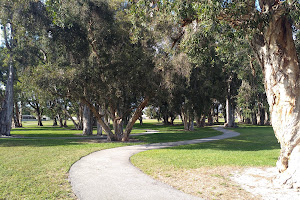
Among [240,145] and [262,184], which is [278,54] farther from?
[240,145]

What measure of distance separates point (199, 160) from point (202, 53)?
426cm

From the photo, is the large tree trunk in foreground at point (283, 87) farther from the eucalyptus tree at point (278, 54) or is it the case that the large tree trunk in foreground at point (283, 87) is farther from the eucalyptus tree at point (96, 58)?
the eucalyptus tree at point (96, 58)

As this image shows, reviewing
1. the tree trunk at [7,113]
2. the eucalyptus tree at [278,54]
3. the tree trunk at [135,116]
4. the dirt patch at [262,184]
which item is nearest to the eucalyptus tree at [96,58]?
the tree trunk at [135,116]

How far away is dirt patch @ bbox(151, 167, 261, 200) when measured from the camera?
17.8 feet

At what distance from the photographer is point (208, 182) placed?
6.43 m

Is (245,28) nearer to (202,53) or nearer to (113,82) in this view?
(202,53)

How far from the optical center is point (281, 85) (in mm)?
6570

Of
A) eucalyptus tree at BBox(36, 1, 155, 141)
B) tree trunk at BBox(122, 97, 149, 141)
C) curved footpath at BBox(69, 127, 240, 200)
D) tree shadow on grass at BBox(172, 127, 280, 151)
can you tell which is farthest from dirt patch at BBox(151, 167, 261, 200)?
tree trunk at BBox(122, 97, 149, 141)

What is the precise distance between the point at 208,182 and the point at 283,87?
3252 millimetres

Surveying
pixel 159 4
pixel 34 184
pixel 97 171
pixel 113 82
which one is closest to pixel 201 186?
pixel 97 171

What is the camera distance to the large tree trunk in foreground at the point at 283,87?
6.30 meters

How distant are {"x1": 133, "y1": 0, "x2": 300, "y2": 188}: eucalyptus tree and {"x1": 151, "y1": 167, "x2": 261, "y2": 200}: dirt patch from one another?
4.52ft

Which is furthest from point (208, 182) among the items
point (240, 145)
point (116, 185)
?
point (240, 145)

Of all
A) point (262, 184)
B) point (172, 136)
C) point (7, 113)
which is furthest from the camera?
point (7, 113)
